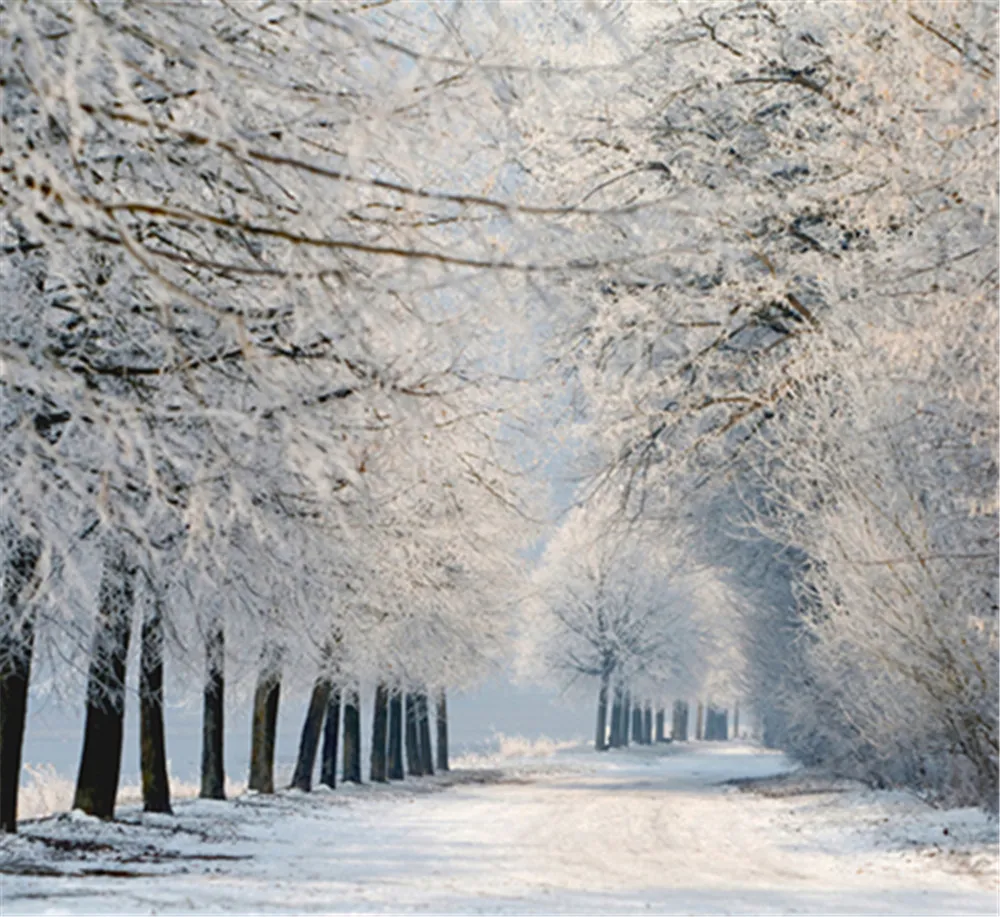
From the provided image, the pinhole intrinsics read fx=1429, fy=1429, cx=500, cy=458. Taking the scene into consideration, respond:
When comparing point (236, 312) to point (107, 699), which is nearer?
point (236, 312)

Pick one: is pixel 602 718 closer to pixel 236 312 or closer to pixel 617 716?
pixel 617 716

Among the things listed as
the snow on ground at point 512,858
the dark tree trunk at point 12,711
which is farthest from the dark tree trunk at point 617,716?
the dark tree trunk at point 12,711

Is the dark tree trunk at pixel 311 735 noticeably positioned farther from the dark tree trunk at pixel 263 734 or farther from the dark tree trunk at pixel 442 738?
the dark tree trunk at pixel 442 738

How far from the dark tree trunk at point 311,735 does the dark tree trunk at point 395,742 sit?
7.59m

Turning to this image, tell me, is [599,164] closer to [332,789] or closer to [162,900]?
[162,900]

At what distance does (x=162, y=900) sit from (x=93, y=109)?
7.12 meters

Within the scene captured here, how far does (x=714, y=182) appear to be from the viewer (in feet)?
48.8

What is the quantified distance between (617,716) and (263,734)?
4099cm

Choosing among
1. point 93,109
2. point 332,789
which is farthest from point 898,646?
point 332,789

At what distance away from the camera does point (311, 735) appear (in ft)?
91.0

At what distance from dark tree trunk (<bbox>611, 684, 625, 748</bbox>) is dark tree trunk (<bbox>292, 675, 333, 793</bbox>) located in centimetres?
3625

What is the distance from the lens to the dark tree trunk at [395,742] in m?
36.4

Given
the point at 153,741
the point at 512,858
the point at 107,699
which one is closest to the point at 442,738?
the point at 153,741

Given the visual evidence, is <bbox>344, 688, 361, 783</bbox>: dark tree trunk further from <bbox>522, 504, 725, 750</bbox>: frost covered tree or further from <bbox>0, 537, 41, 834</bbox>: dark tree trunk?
<bbox>522, 504, 725, 750</bbox>: frost covered tree
